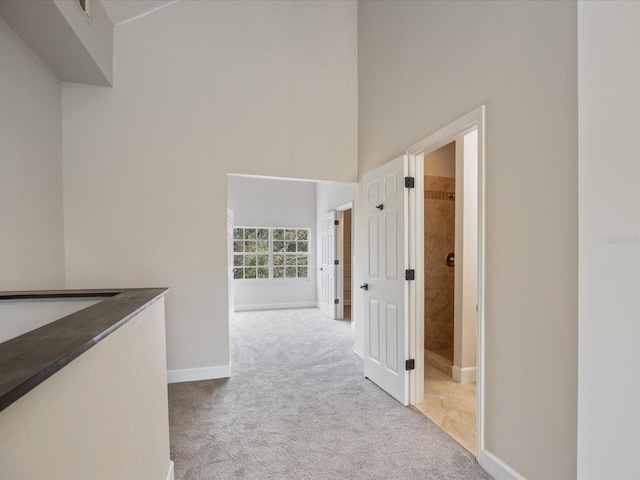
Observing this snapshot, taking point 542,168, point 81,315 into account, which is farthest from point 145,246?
point 542,168

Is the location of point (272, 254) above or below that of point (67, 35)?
below

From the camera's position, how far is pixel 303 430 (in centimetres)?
247

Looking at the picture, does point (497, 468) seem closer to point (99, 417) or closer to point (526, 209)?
point (526, 209)

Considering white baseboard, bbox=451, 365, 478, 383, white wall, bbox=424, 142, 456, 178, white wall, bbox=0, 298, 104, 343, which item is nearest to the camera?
white wall, bbox=0, 298, 104, 343

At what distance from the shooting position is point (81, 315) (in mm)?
1164

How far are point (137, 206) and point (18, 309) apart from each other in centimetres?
171

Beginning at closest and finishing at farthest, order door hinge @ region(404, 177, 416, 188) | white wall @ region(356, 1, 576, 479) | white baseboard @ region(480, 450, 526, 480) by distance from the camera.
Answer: white wall @ region(356, 1, 576, 479) → white baseboard @ region(480, 450, 526, 480) → door hinge @ region(404, 177, 416, 188)

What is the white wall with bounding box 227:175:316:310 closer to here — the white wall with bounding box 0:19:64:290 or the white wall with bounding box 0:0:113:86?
the white wall with bounding box 0:0:113:86

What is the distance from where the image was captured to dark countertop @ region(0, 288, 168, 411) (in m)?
0.59

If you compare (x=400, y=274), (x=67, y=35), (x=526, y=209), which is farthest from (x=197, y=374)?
(x=526, y=209)

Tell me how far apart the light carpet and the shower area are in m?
1.09

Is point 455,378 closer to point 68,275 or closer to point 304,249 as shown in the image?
point 68,275

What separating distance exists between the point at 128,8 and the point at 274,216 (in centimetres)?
448

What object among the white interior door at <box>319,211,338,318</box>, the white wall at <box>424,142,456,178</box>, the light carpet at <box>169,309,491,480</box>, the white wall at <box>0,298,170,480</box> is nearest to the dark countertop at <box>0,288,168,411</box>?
the white wall at <box>0,298,170,480</box>
